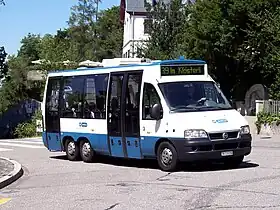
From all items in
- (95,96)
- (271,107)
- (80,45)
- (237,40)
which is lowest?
(271,107)

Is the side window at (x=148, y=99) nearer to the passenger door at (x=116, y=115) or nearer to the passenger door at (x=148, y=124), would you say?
the passenger door at (x=148, y=124)

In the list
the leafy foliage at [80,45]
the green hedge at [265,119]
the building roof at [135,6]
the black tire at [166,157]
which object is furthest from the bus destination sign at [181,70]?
the building roof at [135,6]

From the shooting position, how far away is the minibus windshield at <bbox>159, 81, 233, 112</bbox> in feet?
50.4

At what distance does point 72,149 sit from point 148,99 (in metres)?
4.34

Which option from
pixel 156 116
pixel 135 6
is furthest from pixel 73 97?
pixel 135 6

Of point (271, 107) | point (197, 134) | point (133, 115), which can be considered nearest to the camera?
point (197, 134)

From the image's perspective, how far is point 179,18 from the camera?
49844 millimetres

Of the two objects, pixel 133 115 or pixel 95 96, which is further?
pixel 95 96

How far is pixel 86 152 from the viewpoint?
18.6 metres

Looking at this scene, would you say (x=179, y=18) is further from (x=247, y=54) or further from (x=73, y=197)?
(x=73, y=197)

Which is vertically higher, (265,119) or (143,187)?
(265,119)

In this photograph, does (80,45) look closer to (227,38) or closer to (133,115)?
(227,38)

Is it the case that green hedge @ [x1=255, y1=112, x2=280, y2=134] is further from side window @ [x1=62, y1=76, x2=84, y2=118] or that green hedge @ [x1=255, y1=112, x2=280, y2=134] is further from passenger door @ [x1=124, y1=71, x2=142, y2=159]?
passenger door @ [x1=124, y1=71, x2=142, y2=159]

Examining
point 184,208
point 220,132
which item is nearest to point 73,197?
point 184,208
